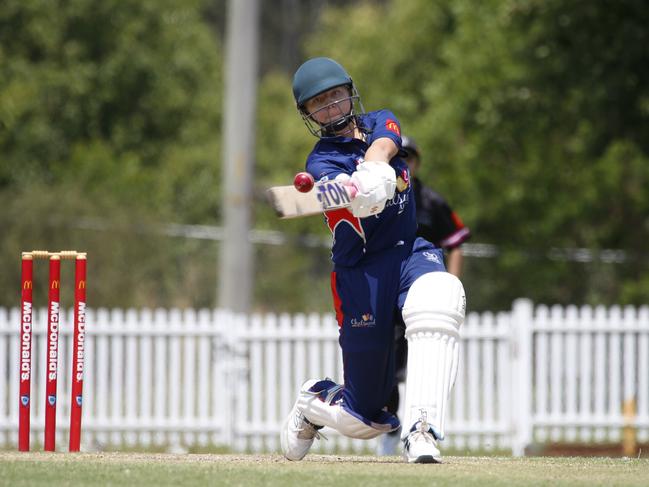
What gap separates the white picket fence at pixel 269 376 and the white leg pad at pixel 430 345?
610cm

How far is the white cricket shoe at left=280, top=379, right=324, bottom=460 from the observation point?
5.96 meters

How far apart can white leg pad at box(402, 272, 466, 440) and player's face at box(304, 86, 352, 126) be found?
826 mm

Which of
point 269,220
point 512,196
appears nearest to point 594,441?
point 512,196

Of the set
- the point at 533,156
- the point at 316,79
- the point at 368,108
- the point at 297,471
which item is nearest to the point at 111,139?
the point at 368,108

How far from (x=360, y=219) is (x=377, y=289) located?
314 mm

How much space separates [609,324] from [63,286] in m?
7.20

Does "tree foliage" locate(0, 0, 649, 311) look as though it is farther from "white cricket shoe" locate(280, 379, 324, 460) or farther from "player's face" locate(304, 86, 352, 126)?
"white cricket shoe" locate(280, 379, 324, 460)

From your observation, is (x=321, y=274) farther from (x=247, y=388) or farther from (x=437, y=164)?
(x=247, y=388)

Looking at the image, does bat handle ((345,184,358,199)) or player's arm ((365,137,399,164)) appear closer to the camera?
bat handle ((345,184,358,199))

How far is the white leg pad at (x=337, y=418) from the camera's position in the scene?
5.75 meters

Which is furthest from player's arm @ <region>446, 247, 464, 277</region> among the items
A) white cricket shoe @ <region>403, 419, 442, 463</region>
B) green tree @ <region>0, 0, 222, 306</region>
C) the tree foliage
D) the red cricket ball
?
green tree @ <region>0, 0, 222, 306</region>

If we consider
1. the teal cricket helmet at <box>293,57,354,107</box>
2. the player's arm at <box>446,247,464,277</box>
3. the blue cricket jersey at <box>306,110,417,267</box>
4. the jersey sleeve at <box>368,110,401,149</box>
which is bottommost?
the player's arm at <box>446,247,464,277</box>

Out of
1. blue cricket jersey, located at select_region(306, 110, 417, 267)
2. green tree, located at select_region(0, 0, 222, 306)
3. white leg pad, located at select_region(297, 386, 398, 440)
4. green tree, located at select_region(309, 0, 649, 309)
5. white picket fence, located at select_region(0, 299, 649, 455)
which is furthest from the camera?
green tree, located at select_region(0, 0, 222, 306)

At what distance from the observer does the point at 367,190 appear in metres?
5.18
